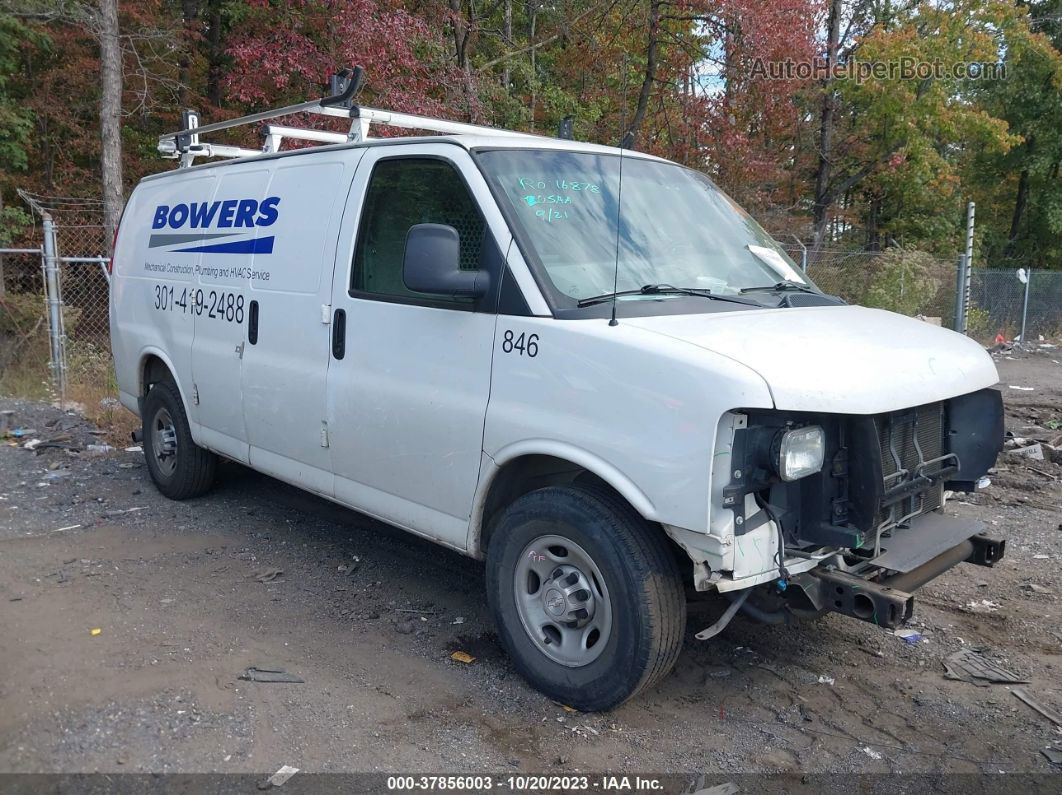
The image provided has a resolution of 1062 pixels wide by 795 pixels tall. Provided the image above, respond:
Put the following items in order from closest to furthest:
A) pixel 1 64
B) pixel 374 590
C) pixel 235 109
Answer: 1. pixel 374 590
2. pixel 1 64
3. pixel 235 109

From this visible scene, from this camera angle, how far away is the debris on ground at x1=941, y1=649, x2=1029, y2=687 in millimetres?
4074

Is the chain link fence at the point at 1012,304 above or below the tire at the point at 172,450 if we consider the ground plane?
above

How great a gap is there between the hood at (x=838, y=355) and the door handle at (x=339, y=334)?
1669 mm

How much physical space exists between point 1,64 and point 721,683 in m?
16.8

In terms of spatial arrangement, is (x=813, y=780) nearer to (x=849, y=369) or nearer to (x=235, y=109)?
(x=849, y=369)

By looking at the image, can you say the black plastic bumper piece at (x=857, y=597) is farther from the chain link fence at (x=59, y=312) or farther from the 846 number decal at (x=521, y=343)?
the chain link fence at (x=59, y=312)

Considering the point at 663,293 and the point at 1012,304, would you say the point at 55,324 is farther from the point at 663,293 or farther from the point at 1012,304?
the point at 1012,304

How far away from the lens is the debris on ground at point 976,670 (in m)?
4.07

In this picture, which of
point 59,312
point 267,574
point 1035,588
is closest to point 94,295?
point 59,312

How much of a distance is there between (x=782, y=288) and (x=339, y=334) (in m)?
2.24

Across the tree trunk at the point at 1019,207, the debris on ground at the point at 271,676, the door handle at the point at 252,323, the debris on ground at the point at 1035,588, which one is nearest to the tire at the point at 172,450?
the door handle at the point at 252,323

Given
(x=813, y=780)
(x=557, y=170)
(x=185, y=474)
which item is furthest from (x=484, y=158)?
(x=185, y=474)

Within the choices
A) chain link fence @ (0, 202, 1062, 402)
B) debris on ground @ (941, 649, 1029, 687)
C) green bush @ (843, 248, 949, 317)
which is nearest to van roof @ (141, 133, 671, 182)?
debris on ground @ (941, 649, 1029, 687)

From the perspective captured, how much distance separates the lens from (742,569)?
128 inches
